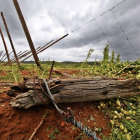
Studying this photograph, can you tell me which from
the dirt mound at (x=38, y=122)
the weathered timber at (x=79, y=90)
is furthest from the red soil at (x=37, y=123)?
the weathered timber at (x=79, y=90)

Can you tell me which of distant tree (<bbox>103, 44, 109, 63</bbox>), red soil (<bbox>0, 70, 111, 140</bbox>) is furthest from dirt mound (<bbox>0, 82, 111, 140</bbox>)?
distant tree (<bbox>103, 44, 109, 63</bbox>)

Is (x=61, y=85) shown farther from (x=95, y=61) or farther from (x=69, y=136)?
(x=95, y=61)

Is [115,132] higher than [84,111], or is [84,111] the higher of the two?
[84,111]

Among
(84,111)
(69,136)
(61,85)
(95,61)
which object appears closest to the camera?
(69,136)

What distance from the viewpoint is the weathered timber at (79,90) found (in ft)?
5.04

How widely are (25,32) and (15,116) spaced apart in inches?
172

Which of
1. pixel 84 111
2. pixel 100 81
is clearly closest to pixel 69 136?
pixel 84 111

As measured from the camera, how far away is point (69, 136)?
4.84 feet

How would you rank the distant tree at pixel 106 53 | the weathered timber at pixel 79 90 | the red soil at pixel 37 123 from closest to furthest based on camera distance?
1. the red soil at pixel 37 123
2. the weathered timber at pixel 79 90
3. the distant tree at pixel 106 53

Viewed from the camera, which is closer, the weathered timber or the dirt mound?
the dirt mound

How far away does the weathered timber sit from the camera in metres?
1.53

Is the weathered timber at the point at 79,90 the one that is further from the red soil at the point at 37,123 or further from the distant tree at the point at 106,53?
the distant tree at the point at 106,53

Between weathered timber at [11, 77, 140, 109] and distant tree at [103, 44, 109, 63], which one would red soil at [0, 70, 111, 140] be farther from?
distant tree at [103, 44, 109, 63]

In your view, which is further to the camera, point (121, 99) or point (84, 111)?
point (121, 99)
